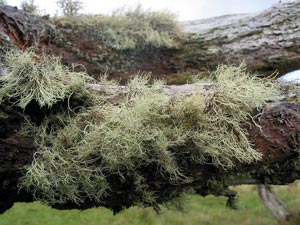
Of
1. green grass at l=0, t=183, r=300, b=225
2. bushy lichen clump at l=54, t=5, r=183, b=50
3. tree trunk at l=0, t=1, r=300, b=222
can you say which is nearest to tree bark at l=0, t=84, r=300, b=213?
tree trunk at l=0, t=1, r=300, b=222

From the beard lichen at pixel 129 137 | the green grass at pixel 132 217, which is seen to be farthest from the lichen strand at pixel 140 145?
A: the green grass at pixel 132 217

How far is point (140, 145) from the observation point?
4.73ft

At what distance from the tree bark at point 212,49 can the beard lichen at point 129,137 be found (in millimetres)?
1847

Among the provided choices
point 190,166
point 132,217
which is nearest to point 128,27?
point 132,217

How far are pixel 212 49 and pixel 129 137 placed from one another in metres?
2.31

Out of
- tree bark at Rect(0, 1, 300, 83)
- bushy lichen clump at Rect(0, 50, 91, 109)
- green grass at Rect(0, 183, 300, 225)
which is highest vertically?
bushy lichen clump at Rect(0, 50, 91, 109)

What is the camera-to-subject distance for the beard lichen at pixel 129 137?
4.78ft

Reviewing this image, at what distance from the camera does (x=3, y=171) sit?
1.49 m

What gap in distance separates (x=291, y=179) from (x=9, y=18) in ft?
5.17

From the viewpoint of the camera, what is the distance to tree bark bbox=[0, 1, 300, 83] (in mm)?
3484

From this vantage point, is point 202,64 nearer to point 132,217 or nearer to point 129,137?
point 132,217

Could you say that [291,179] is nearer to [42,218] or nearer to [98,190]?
[98,190]

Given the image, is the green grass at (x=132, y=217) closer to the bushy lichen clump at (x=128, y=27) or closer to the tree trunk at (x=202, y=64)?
the tree trunk at (x=202, y=64)

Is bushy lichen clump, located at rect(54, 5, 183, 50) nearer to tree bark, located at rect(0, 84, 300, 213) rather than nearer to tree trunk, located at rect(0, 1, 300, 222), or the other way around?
tree trunk, located at rect(0, 1, 300, 222)
